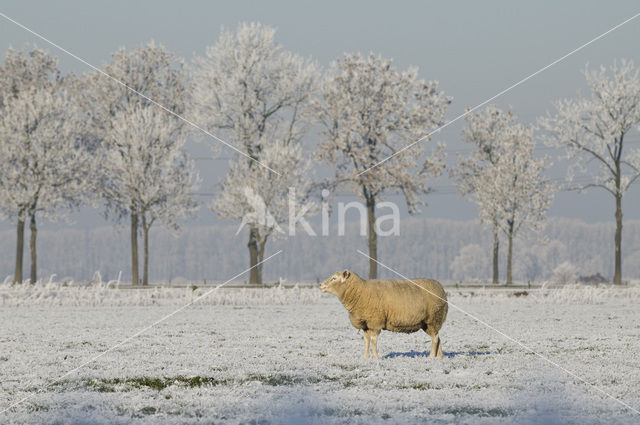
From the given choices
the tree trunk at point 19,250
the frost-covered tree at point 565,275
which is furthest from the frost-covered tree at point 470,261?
the tree trunk at point 19,250

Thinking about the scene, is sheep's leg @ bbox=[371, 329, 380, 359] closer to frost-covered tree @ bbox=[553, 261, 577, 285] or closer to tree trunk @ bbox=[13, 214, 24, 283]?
tree trunk @ bbox=[13, 214, 24, 283]

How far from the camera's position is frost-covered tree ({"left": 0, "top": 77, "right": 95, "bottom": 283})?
5181cm

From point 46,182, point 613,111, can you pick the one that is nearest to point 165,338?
point 46,182

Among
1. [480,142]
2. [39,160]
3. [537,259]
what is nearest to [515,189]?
[480,142]

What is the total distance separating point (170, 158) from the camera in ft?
180

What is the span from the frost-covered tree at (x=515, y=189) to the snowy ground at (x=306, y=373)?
3538 cm

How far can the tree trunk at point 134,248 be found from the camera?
5444cm

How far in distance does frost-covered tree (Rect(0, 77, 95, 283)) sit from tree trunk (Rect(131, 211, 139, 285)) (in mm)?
3835

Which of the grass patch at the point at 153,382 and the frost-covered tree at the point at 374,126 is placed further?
the frost-covered tree at the point at 374,126

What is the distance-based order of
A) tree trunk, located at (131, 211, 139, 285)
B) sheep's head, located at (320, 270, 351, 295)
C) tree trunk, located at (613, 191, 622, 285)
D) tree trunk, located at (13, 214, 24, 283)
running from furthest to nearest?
tree trunk, located at (131, 211, 139, 285) < tree trunk, located at (613, 191, 622, 285) < tree trunk, located at (13, 214, 24, 283) < sheep's head, located at (320, 270, 351, 295)

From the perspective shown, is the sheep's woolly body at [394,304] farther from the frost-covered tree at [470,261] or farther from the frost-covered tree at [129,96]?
the frost-covered tree at [470,261]

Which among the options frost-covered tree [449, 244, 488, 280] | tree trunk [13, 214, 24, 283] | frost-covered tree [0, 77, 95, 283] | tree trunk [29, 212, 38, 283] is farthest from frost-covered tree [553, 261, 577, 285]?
tree trunk [13, 214, 24, 283]

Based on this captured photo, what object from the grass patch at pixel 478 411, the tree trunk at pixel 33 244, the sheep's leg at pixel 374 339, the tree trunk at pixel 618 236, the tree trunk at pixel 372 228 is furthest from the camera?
the tree trunk at pixel 618 236

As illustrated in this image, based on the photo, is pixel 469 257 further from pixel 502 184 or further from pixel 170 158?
pixel 170 158
